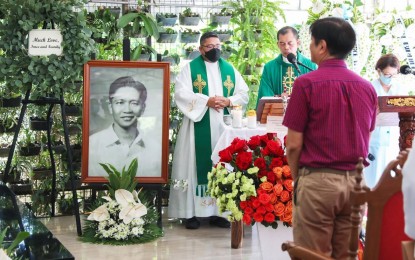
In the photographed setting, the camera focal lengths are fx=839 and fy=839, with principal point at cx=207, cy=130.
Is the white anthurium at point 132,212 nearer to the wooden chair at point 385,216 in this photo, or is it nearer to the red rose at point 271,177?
the red rose at point 271,177

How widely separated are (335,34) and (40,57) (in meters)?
3.57


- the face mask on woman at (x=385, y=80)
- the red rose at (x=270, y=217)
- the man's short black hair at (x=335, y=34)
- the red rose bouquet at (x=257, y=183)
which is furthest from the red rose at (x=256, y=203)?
the face mask on woman at (x=385, y=80)

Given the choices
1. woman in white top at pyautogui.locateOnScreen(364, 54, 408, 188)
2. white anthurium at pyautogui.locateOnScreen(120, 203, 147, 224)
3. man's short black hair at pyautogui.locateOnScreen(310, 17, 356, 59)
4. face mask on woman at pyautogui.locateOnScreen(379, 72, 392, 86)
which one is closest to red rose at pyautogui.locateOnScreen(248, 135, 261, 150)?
white anthurium at pyautogui.locateOnScreen(120, 203, 147, 224)

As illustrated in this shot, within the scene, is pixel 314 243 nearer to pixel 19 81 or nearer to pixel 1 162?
pixel 19 81

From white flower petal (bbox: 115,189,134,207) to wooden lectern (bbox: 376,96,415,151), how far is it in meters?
2.29

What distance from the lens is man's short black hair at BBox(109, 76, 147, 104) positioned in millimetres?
7090

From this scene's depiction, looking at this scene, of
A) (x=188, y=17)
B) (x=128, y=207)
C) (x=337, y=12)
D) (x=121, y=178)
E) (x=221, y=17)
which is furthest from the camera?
(x=221, y=17)

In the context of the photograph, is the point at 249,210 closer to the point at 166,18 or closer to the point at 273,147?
the point at 273,147

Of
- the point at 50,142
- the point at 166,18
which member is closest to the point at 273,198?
the point at 50,142

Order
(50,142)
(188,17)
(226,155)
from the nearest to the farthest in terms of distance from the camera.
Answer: (226,155), (50,142), (188,17)

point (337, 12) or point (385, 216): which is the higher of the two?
point (337, 12)

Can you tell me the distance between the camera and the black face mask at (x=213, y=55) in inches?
295

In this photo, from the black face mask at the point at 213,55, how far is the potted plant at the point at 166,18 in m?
0.99

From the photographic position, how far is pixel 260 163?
569 centimetres
